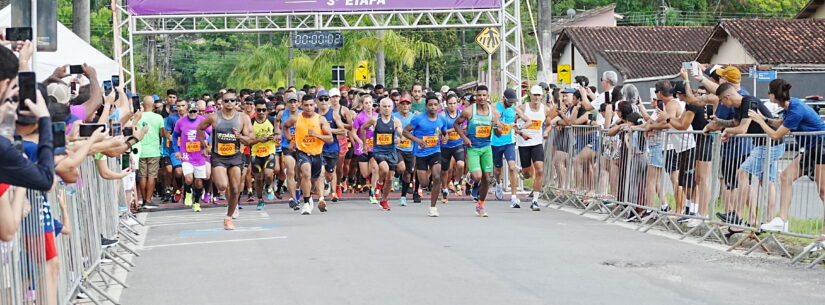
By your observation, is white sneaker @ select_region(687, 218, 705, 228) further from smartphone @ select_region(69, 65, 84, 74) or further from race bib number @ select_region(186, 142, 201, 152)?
race bib number @ select_region(186, 142, 201, 152)

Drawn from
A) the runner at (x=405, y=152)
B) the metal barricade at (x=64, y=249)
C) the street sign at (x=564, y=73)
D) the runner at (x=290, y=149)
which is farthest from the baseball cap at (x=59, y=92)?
the street sign at (x=564, y=73)

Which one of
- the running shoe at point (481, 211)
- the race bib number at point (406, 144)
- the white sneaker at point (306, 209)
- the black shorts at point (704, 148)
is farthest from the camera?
the race bib number at point (406, 144)

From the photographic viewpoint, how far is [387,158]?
20.6 metres

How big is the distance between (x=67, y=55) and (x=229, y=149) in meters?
3.23

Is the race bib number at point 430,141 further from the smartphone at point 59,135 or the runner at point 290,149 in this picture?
the smartphone at point 59,135

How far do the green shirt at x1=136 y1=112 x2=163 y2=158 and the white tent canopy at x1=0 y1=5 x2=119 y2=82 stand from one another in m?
1.09

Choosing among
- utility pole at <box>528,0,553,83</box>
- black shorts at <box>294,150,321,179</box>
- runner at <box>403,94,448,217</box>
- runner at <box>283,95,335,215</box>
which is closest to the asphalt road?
runner at <box>283,95,335,215</box>

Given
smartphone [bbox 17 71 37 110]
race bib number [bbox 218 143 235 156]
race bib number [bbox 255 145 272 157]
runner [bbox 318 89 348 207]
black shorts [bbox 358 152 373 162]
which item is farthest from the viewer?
black shorts [bbox 358 152 373 162]

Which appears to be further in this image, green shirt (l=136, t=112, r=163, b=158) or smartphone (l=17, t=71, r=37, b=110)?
green shirt (l=136, t=112, r=163, b=158)

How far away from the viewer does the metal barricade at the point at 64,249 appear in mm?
7398

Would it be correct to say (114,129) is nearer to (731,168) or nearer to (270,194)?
(731,168)

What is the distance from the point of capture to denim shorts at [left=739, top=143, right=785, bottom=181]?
1287 cm

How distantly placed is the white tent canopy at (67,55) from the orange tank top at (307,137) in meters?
3.20

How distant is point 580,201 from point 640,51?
45275mm
